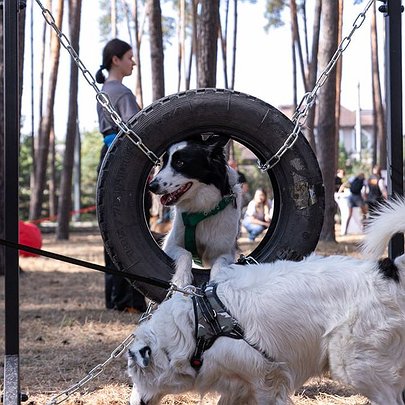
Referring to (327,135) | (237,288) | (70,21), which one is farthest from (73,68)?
(237,288)

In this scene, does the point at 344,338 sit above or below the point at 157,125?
below

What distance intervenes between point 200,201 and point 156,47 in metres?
10.6

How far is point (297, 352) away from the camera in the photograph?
3549 mm

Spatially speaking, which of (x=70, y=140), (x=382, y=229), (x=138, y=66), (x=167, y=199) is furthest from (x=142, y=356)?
(x=138, y=66)

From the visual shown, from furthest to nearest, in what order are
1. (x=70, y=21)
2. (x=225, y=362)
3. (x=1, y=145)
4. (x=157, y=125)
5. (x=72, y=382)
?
(x=70, y=21) < (x=1, y=145) < (x=72, y=382) < (x=157, y=125) < (x=225, y=362)

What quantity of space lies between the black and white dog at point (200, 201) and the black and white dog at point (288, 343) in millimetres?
1019

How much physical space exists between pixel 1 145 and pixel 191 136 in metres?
6.89

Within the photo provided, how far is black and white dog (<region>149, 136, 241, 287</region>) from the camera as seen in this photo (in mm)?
4637

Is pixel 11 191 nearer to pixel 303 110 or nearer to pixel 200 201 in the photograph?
pixel 200 201

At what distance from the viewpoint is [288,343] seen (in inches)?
139

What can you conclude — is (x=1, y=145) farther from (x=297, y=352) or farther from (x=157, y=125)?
(x=297, y=352)

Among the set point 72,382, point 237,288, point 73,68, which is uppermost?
point 73,68

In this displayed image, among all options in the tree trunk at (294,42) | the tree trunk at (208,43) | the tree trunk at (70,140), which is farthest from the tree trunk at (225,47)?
the tree trunk at (208,43)

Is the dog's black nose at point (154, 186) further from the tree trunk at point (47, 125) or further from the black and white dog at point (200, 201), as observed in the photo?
the tree trunk at point (47, 125)
